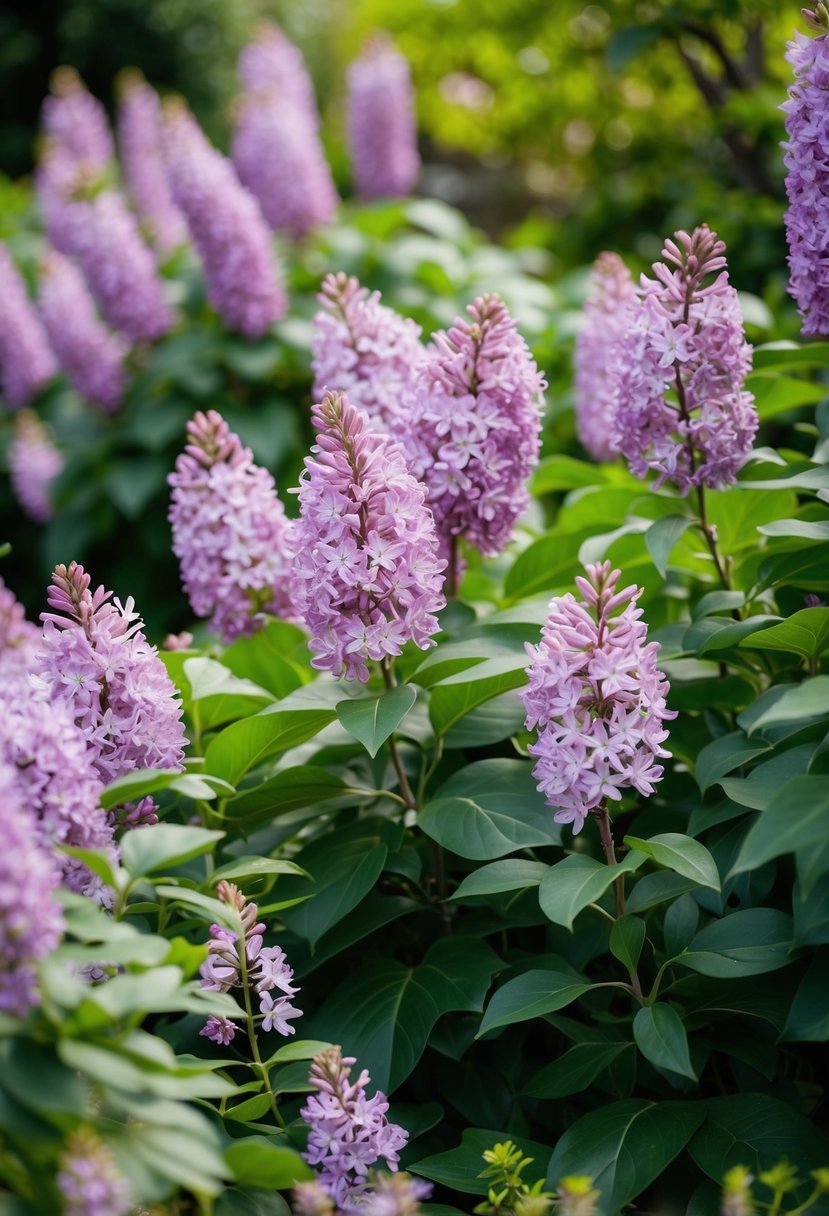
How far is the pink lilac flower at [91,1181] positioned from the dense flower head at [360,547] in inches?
39.4

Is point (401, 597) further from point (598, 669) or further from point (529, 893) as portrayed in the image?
point (529, 893)

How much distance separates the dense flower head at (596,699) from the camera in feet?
6.27

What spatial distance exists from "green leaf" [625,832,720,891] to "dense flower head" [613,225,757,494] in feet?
2.73

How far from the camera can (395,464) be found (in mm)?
2154

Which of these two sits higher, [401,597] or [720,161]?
[720,161]

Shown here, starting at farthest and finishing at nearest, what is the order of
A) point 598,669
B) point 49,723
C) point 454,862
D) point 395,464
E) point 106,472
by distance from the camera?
point 106,472
point 454,862
point 395,464
point 598,669
point 49,723

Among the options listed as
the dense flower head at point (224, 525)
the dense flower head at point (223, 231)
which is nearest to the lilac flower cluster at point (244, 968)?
the dense flower head at point (224, 525)

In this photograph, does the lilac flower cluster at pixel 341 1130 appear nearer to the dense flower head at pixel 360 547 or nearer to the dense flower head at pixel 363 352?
the dense flower head at pixel 360 547

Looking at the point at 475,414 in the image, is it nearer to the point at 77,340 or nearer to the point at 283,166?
the point at 77,340

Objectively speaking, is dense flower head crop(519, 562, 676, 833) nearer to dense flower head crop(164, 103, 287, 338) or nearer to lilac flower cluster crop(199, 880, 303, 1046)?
lilac flower cluster crop(199, 880, 303, 1046)

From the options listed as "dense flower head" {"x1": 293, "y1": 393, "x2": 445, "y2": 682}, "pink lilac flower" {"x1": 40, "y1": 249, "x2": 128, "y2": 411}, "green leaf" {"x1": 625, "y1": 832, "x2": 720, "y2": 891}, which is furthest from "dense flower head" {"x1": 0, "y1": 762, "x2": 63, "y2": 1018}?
"pink lilac flower" {"x1": 40, "y1": 249, "x2": 128, "y2": 411}

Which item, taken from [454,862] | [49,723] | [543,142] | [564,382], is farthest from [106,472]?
[543,142]

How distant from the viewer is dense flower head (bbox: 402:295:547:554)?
8.29 feet

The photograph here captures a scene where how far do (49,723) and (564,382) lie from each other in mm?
3571
